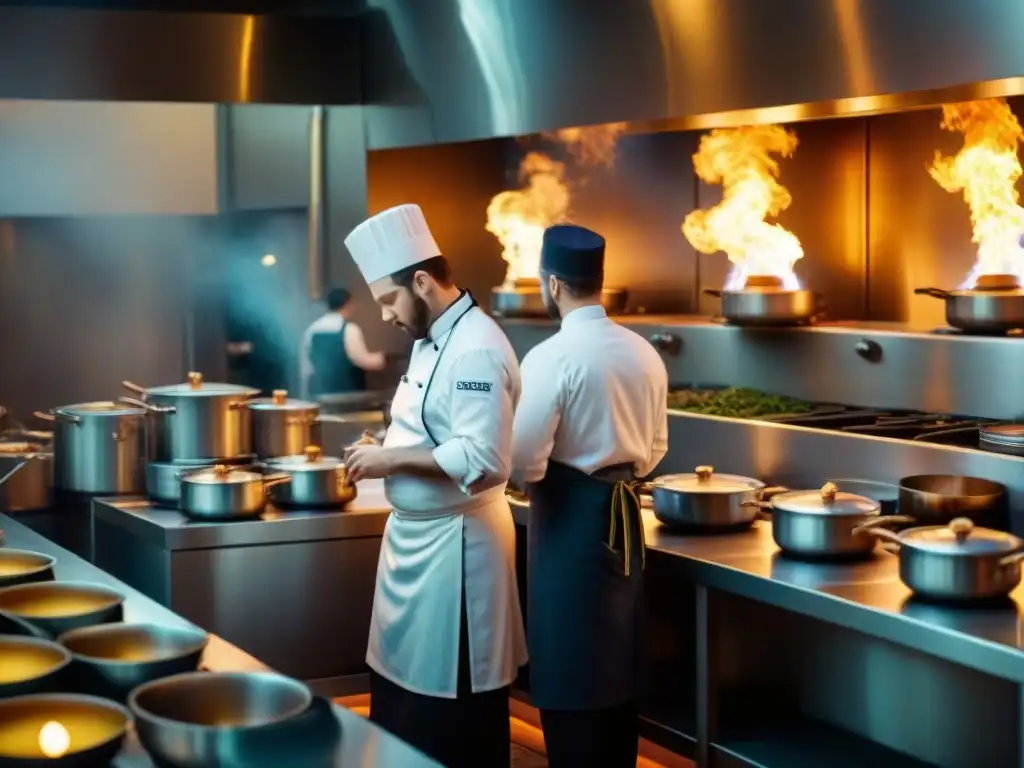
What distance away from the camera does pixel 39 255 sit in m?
5.92

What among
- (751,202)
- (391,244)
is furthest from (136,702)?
(751,202)

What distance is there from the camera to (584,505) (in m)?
3.60

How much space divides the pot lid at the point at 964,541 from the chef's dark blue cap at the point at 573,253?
1002 millimetres

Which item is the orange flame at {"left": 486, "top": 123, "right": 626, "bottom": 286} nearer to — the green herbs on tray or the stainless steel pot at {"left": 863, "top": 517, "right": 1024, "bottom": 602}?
the green herbs on tray

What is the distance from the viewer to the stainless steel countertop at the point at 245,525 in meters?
4.18

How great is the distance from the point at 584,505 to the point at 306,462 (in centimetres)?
111

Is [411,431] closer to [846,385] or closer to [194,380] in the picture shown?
[194,380]

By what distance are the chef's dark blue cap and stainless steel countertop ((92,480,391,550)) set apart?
3.65 feet

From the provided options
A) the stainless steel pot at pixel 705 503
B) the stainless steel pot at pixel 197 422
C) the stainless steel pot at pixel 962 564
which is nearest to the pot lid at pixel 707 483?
the stainless steel pot at pixel 705 503

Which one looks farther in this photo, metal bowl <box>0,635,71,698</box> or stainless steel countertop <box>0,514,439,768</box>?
metal bowl <box>0,635,71,698</box>

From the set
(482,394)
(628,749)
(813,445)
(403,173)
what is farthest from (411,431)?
(403,173)

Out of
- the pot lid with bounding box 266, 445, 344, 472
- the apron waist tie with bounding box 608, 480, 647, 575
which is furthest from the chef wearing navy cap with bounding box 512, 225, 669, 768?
the pot lid with bounding box 266, 445, 344, 472

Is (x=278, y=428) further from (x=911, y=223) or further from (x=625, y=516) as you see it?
(x=911, y=223)

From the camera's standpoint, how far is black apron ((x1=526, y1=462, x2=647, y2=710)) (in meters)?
3.59
